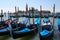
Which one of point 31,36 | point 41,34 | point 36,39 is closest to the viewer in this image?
point 41,34

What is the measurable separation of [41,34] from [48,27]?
12.2 ft

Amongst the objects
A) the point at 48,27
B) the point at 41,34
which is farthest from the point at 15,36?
the point at 48,27

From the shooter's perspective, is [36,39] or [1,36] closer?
[36,39]

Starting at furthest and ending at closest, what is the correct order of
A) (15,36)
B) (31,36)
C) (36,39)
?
(31,36), (36,39), (15,36)

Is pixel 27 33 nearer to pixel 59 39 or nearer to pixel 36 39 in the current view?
pixel 36 39

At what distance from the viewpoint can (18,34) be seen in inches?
605

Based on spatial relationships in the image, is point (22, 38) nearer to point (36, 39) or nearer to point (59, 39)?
point (36, 39)

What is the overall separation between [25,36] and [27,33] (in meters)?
0.49

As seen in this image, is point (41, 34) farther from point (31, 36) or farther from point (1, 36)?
point (1, 36)

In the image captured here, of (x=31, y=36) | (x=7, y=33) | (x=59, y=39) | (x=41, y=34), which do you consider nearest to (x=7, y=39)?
(x=7, y=33)

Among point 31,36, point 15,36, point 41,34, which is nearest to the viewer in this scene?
point 41,34

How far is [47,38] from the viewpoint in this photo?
1412 centimetres

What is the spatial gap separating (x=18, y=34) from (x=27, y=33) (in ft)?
4.53

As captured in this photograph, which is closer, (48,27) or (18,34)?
(18,34)
